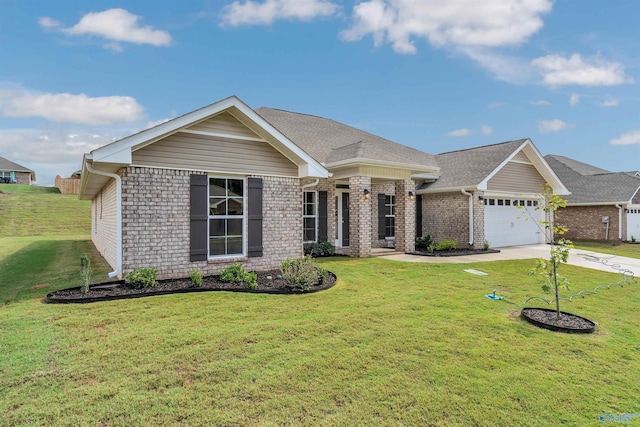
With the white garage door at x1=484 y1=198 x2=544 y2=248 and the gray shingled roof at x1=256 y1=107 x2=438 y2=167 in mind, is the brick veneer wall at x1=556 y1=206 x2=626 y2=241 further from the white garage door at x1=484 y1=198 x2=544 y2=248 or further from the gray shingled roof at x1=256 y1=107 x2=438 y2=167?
the gray shingled roof at x1=256 y1=107 x2=438 y2=167

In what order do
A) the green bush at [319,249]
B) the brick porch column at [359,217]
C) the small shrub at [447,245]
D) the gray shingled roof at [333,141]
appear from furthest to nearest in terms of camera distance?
the small shrub at [447,245] → the gray shingled roof at [333,141] → the green bush at [319,249] → the brick porch column at [359,217]

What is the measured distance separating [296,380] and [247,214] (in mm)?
5725

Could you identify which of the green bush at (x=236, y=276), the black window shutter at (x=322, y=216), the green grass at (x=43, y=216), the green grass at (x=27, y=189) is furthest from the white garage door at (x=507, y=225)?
the green grass at (x=27, y=189)

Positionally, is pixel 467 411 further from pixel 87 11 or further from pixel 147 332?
pixel 87 11

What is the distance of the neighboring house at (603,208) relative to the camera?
20250 mm

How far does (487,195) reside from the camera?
1545cm

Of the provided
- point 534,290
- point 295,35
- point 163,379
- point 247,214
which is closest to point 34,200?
point 295,35

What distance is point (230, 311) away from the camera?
228 inches

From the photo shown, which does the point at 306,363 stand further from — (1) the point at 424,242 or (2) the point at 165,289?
(1) the point at 424,242

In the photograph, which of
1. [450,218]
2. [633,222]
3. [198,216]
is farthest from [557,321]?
[633,222]

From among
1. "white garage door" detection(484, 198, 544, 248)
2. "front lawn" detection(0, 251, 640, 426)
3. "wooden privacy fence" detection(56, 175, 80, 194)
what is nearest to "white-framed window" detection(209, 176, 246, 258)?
"front lawn" detection(0, 251, 640, 426)

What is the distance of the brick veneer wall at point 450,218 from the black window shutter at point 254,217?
9864mm

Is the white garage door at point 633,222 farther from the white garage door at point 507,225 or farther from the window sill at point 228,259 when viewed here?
the window sill at point 228,259

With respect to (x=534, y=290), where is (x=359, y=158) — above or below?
above
